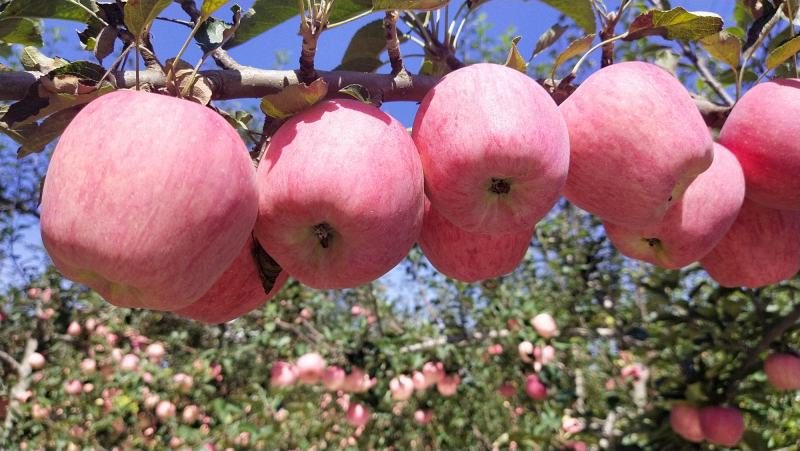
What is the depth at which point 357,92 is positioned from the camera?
70 centimetres

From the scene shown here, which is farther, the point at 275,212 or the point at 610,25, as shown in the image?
the point at 610,25

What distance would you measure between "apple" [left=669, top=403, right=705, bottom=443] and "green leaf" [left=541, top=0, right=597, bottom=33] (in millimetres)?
1629

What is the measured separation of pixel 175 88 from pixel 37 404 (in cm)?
437

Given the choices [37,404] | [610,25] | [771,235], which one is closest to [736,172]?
[771,235]

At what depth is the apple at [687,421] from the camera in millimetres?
2055

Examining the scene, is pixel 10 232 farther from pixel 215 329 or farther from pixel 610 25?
pixel 610 25

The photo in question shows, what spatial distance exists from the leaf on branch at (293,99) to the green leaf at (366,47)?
0.42 metres

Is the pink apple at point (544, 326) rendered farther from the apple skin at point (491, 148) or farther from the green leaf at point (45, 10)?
the green leaf at point (45, 10)

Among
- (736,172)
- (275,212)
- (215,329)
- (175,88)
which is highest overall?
(175,88)

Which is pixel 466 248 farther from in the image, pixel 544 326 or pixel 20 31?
pixel 544 326

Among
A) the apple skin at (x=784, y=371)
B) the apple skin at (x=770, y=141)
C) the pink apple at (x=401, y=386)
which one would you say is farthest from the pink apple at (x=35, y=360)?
the apple skin at (x=770, y=141)

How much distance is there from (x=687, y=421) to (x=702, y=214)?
151 centimetres

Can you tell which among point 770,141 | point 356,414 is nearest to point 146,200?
point 770,141

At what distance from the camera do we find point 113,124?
1.87 ft
